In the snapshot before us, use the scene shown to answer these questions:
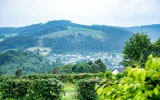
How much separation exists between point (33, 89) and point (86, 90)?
3756 millimetres

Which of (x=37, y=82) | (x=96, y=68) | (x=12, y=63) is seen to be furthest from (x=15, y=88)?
(x=12, y=63)

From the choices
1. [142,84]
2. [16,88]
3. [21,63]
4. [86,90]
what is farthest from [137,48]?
[21,63]

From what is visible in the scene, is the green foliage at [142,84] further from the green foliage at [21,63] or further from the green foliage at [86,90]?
the green foliage at [21,63]

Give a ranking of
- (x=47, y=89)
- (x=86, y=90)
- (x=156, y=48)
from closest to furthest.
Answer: (x=47, y=89)
(x=86, y=90)
(x=156, y=48)

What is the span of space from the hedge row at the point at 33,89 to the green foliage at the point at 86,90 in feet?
4.55

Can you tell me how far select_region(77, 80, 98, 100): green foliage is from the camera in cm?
1695

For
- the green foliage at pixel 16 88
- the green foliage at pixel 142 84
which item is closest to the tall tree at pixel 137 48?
the green foliage at pixel 16 88

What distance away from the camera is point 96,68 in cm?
7275

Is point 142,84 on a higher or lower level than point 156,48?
higher

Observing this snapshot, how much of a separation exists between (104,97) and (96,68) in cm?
6970

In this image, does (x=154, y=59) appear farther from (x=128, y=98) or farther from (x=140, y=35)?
(x=140, y=35)

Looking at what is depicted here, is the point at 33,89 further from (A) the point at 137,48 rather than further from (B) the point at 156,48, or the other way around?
(B) the point at 156,48

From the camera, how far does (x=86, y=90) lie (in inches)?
668

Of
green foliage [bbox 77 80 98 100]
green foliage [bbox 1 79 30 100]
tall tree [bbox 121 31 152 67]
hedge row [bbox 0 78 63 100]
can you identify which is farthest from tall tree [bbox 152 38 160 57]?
green foliage [bbox 1 79 30 100]
